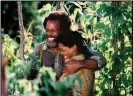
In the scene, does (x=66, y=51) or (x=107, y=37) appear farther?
(x=107, y=37)

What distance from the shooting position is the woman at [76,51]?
2.62 meters

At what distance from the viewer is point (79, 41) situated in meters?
2.66

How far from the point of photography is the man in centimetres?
263

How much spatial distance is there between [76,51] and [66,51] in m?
0.06

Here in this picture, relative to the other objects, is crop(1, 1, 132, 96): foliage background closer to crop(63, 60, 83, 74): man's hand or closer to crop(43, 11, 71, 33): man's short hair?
crop(43, 11, 71, 33): man's short hair

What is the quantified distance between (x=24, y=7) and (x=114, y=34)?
4.62 metres

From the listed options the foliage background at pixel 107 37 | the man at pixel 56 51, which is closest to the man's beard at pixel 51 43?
the man at pixel 56 51

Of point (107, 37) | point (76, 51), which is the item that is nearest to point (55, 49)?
point (76, 51)

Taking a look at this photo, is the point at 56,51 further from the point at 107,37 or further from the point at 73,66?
the point at 107,37

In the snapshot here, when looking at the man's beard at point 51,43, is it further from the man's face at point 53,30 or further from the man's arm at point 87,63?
the man's arm at point 87,63

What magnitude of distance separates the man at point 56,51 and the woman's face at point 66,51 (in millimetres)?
25

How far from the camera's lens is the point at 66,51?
104 inches

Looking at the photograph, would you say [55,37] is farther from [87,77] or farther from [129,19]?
[129,19]

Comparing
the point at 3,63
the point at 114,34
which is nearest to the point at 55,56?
the point at 114,34
